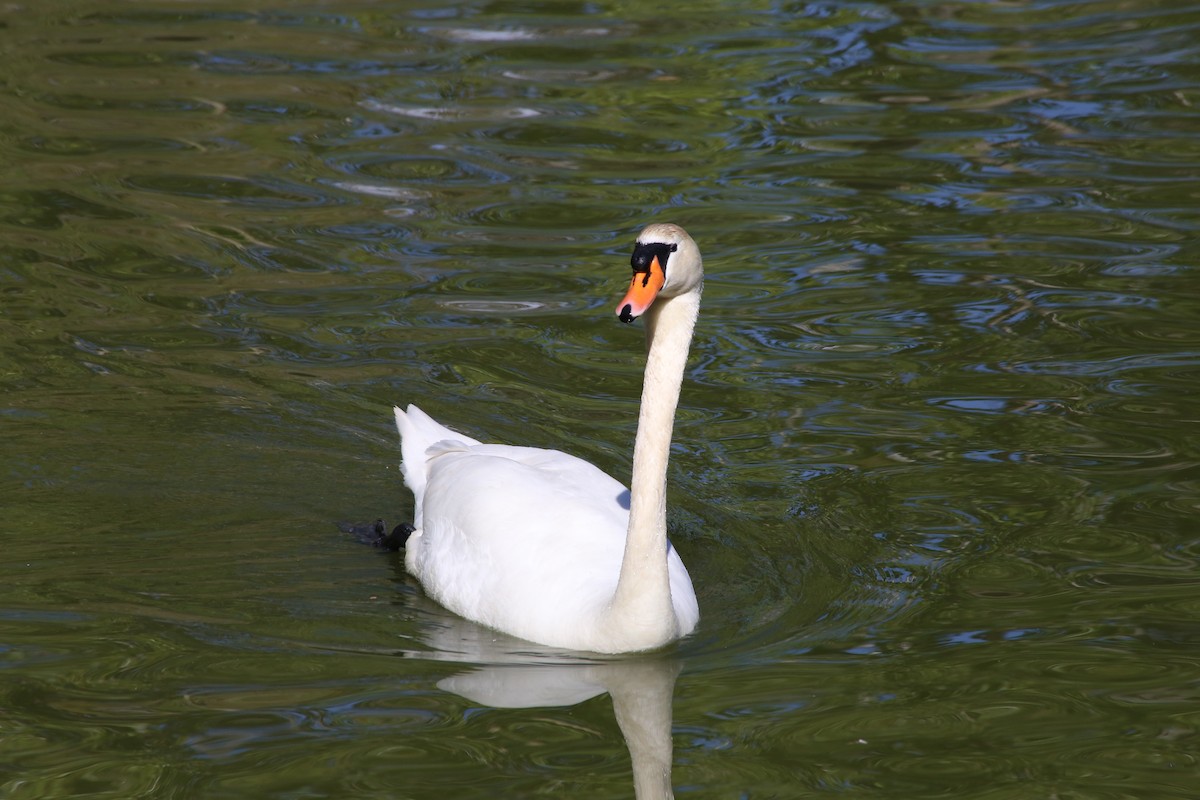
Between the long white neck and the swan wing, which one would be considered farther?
the swan wing

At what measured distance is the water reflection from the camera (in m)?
6.24

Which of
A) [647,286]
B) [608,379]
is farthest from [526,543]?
[608,379]

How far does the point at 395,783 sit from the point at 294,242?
23.0 feet

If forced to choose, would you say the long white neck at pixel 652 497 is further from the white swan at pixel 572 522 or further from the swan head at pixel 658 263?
the swan head at pixel 658 263

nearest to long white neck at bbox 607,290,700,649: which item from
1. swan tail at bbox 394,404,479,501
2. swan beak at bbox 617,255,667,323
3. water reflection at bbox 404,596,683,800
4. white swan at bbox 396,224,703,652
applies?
white swan at bbox 396,224,703,652

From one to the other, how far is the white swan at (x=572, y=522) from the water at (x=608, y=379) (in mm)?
176

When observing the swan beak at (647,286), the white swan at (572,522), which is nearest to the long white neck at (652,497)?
the white swan at (572,522)

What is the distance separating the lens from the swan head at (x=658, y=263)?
617 cm

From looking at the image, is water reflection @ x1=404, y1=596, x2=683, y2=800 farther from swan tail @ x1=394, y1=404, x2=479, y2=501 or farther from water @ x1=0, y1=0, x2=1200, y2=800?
swan tail @ x1=394, y1=404, x2=479, y2=501

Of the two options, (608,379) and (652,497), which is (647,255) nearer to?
(652,497)

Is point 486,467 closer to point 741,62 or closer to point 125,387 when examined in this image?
point 125,387

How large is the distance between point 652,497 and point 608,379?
3.48 meters

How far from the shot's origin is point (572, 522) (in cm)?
748

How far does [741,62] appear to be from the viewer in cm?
1661
